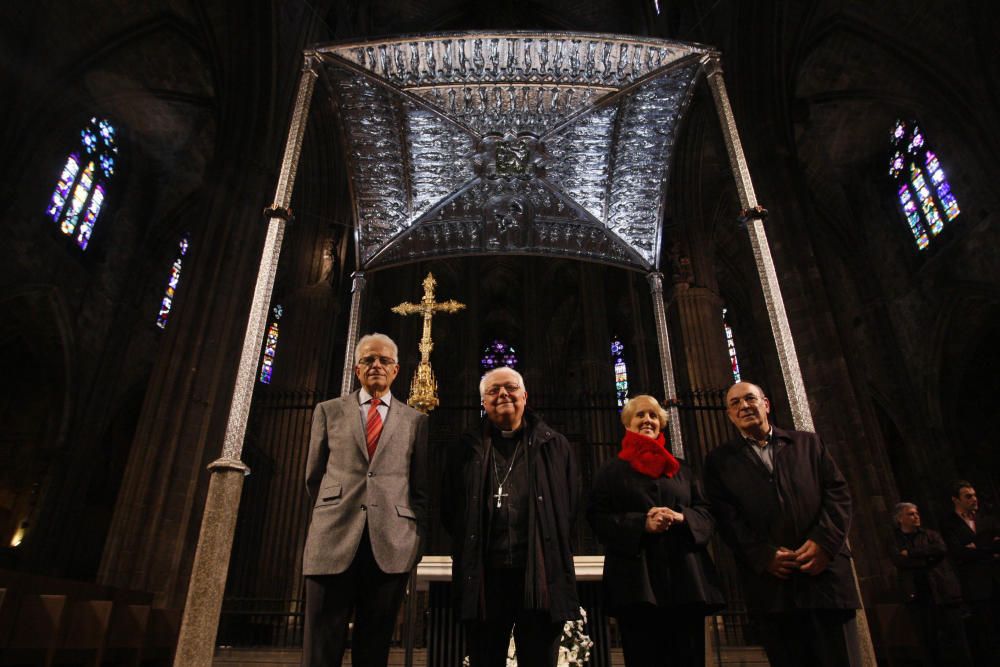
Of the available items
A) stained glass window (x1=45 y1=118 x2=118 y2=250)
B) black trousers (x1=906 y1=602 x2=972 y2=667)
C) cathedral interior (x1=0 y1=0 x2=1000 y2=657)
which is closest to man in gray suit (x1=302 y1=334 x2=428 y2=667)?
black trousers (x1=906 y1=602 x2=972 y2=667)

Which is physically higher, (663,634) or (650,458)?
(650,458)

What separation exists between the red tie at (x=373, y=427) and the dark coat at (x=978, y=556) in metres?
5.87

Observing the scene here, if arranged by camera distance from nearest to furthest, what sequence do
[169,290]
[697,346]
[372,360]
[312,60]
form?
[372,360] → [312,60] → [697,346] → [169,290]

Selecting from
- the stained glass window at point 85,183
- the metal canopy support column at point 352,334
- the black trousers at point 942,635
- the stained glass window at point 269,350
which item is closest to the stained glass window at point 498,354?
the stained glass window at point 269,350

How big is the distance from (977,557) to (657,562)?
4.82 metres

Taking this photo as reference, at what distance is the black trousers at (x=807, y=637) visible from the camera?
2.54m

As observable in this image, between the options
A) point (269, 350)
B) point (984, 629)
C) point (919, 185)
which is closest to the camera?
point (984, 629)

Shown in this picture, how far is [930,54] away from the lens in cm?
1108

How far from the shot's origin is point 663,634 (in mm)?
2668

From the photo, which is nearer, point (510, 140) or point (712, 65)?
point (712, 65)

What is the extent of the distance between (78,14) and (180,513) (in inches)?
393

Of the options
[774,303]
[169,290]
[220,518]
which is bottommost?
[220,518]

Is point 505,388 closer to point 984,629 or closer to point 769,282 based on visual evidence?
point 769,282

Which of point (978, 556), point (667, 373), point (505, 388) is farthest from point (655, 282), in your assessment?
point (505, 388)
